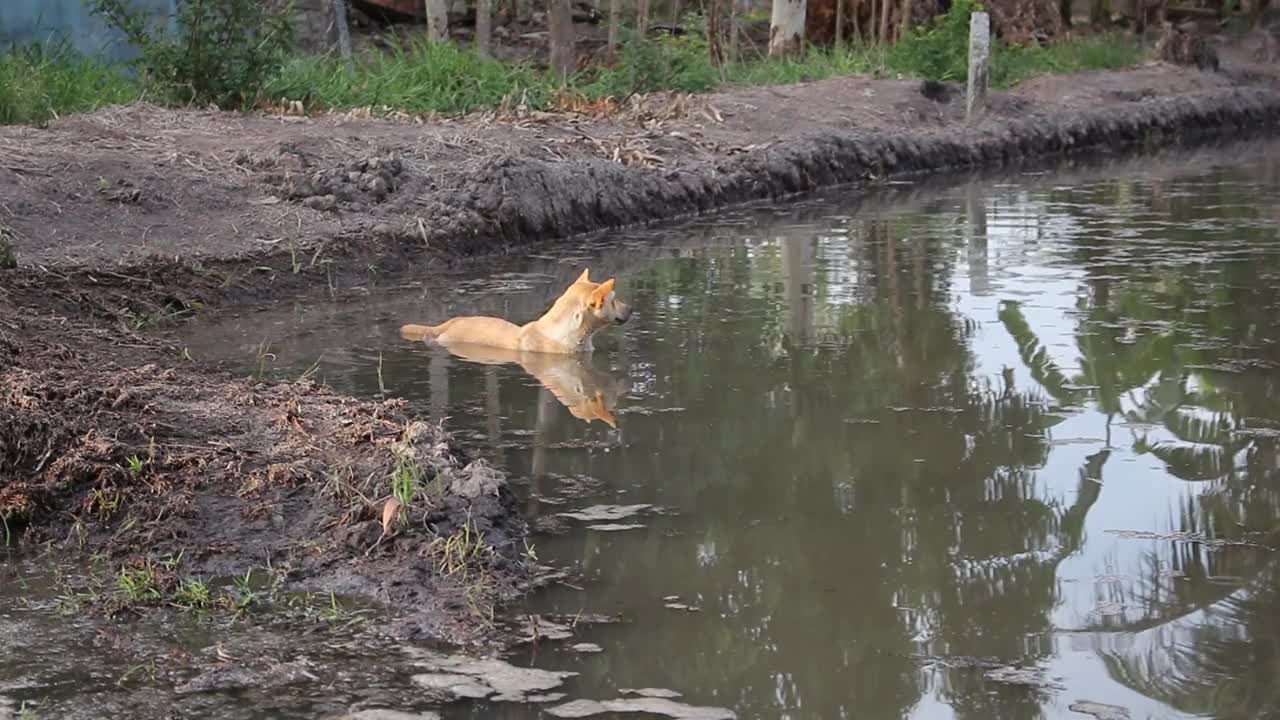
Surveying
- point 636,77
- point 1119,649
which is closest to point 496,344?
point 1119,649

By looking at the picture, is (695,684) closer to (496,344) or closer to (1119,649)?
(1119,649)

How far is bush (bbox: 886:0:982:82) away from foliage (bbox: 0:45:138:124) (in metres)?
10.1

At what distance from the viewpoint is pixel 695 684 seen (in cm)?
474

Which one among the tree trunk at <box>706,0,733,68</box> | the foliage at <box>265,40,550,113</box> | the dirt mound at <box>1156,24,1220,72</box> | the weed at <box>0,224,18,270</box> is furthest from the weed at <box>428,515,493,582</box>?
the dirt mound at <box>1156,24,1220,72</box>

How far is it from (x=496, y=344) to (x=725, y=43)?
15.9 meters

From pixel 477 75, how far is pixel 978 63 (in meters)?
6.54

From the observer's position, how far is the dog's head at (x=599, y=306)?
8953 millimetres

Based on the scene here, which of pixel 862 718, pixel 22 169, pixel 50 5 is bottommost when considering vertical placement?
pixel 862 718

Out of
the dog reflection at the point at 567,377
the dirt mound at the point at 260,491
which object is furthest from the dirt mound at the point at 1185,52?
the dirt mound at the point at 260,491

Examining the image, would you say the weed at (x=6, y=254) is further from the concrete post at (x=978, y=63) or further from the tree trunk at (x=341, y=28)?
the concrete post at (x=978, y=63)

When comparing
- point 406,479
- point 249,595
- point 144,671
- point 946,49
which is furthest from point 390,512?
point 946,49

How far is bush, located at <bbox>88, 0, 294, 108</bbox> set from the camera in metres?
14.4

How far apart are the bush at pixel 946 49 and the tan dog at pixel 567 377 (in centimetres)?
1291

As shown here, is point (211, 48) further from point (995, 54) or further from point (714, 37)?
point (995, 54)
